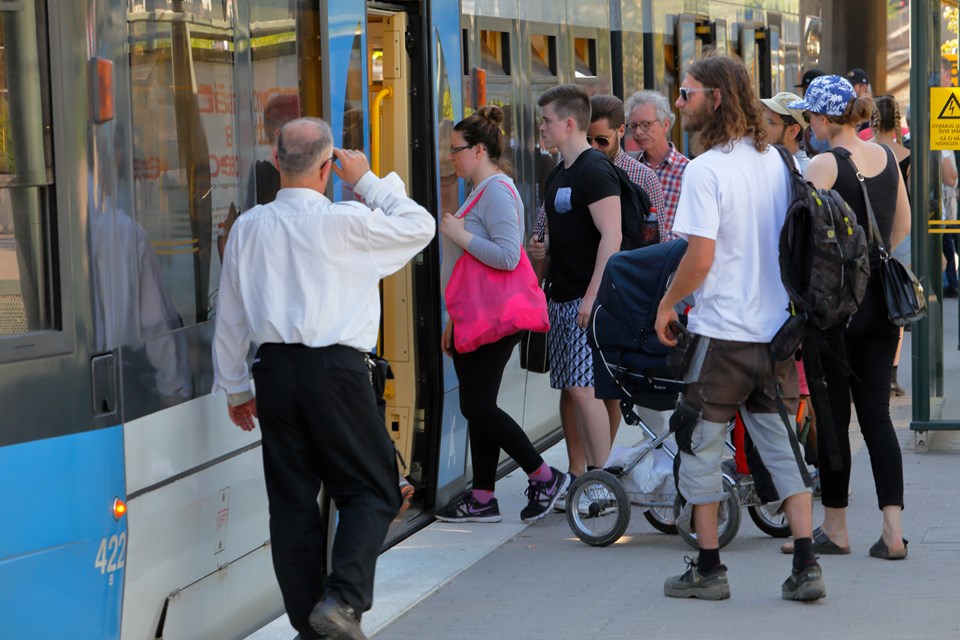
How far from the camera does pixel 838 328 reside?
17.6 ft

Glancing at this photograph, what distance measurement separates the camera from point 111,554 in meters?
4.01

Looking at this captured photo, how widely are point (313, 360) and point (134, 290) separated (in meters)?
0.55

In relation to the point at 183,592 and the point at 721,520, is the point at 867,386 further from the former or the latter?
the point at 183,592

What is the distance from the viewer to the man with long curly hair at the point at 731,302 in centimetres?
510

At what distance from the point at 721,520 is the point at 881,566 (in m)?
0.62

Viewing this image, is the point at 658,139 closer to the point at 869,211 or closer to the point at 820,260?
the point at 869,211

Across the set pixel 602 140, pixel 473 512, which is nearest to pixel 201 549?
pixel 473 512

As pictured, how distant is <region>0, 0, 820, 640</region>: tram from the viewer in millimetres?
3758

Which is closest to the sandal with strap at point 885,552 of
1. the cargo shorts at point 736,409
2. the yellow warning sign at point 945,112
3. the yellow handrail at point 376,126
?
the cargo shorts at point 736,409

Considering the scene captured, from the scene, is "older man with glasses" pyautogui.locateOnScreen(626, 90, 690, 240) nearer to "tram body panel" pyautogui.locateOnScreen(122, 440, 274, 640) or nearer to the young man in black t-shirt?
the young man in black t-shirt

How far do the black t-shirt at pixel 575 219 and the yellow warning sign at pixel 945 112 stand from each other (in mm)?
2260

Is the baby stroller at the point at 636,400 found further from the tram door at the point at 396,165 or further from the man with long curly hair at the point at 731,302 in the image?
the tram door at the point at 396,165

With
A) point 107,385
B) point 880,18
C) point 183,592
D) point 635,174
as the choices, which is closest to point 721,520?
point 635,174

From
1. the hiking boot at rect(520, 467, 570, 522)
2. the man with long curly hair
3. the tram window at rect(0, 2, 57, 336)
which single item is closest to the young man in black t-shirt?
the hiking boot at rect(520, 467, 570, 522)
